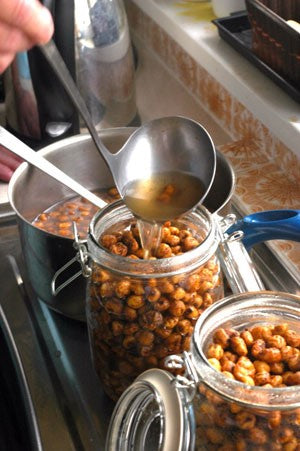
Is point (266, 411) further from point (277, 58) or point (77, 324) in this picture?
point (277, 58)

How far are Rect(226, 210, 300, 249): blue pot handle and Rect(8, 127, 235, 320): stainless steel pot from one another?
4 cm

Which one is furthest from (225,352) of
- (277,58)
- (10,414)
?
(277,58)

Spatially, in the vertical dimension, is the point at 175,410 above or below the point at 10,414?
Answer: above

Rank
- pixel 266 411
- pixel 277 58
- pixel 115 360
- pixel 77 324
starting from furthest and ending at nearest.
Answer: pixel 277 58 → pixel 77 324 → pixel 115 360 → pixel 266 411

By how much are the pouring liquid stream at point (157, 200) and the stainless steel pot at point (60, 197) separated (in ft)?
0.14

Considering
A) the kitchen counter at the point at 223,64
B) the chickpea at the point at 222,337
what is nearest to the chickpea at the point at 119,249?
the chickpea at the point at 222,337

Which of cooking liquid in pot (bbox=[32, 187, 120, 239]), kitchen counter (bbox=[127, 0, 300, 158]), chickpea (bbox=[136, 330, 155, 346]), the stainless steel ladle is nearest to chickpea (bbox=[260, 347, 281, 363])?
chickpea (bbox=[136, 330, 155, 346])

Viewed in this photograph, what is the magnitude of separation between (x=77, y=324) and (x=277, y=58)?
0.41m

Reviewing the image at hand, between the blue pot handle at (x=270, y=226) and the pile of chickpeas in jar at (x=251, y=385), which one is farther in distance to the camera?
the blue pot handle at (x=270, y=226)

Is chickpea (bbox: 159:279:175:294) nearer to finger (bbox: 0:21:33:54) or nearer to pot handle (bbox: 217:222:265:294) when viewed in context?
pot handle (bbox: 217:222:265:294)

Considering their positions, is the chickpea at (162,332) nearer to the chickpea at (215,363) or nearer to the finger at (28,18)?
the chickpea at (215,363)

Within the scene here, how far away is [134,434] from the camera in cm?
51

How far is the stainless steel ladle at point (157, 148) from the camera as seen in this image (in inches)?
26.0

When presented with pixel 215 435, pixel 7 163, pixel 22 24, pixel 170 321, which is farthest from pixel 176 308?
pixel 7 163
